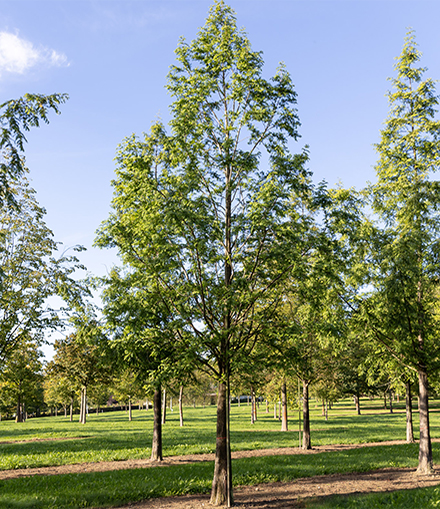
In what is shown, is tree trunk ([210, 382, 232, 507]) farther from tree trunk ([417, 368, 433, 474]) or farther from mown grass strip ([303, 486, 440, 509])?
tree trunk ([417, 368, 433, 474])

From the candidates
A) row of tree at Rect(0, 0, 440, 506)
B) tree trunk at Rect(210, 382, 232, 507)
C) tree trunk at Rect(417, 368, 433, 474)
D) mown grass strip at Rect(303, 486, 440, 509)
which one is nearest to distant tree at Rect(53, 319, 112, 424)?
row of tree at Rect(0, 0, 440, 506)

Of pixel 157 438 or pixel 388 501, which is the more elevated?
pixel 388 501

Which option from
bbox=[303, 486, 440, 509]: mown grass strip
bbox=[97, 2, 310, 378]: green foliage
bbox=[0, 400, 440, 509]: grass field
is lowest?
bbox=[0, 400, 440, 509]: grass field

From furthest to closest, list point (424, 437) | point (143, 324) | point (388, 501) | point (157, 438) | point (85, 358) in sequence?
point (85, 358) → point (157, 438) → point (424, 437) → point (143, 324) → point (388, 501)

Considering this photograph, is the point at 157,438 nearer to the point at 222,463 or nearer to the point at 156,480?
the point at 156,480

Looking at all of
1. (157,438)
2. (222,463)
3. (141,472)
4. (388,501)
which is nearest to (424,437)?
(388,501)

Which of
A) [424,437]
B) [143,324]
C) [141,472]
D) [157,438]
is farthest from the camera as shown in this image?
[157,438]

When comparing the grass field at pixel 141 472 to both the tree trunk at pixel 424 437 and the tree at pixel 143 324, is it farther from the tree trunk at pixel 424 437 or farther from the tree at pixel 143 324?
the tree at pixel 143 324

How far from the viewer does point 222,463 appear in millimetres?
10695

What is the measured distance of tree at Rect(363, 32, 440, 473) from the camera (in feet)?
46.9

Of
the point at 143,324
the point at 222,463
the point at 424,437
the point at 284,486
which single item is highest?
the point at 143,324

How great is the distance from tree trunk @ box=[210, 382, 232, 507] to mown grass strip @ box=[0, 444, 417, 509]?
1.45 meters

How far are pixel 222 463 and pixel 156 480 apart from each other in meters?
2.63

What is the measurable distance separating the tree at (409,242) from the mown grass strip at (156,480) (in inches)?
125
